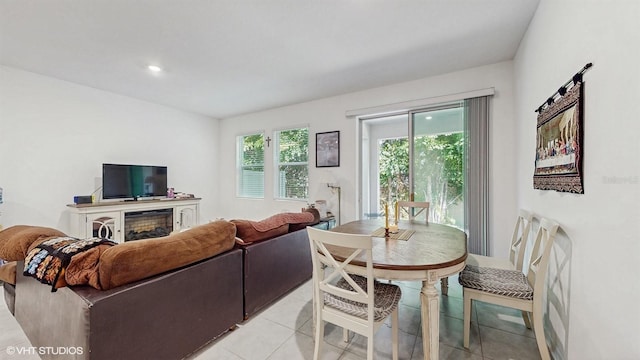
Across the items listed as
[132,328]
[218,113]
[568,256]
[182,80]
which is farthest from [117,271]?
[218,113]

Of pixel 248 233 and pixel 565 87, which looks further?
pixel 248 233

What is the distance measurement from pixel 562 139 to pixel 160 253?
8.33 feet

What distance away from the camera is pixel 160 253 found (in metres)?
1.45

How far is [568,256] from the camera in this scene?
4.85 ft

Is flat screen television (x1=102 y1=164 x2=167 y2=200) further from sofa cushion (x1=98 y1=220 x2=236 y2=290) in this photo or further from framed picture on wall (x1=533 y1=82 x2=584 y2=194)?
framed picture on wall (x1=533 y1=82 x2=584 y2=194)

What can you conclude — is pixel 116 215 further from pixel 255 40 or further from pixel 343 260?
pixel 343 260

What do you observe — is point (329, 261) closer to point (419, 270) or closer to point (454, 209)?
point (419, 270)

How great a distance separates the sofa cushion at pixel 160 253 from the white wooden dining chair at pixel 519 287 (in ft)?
5.78

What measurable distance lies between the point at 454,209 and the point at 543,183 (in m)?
1.50

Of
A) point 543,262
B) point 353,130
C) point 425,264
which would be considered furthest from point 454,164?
point 425,264

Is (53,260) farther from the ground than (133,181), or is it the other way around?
(133,181)

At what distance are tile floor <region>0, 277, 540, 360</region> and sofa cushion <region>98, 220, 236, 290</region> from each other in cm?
68

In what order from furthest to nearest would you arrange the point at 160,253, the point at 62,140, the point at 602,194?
the point at 62,140, the point at 160,253, the point at 602,194

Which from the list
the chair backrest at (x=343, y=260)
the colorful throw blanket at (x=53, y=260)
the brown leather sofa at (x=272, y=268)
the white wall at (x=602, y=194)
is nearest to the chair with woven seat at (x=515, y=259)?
the white wall at (x=602, y=194)
